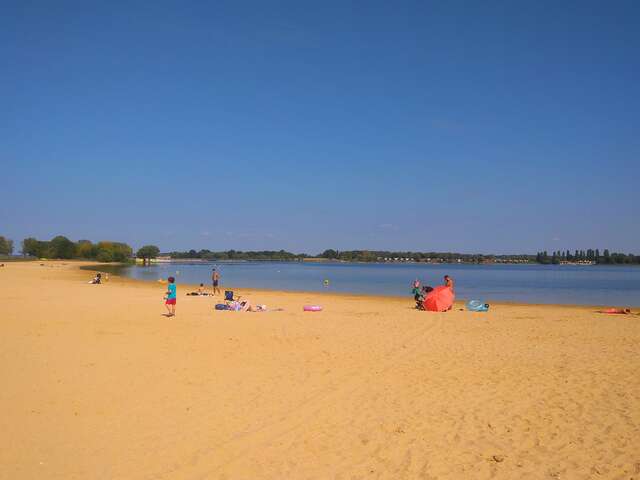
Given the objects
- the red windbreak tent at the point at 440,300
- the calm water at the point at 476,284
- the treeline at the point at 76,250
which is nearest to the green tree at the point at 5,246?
the treeline at the point at 76,250

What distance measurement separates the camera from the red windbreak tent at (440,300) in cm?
2194

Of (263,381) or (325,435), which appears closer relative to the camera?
(325,435)

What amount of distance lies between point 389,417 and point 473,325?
10.9 metres

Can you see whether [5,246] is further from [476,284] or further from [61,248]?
[476,284]

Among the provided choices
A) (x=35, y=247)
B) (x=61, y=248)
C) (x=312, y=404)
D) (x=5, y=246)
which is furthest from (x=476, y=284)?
(x=5, y=246)

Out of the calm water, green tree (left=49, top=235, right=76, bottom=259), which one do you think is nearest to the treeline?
green tree (left=49, top=235, right=76, bottom=259)

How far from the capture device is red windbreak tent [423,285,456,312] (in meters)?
21.9

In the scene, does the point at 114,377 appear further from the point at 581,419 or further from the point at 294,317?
the point at 294,317

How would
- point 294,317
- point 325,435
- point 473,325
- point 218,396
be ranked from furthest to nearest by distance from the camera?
point 294,317 → point 473,325 → point 218,396 → point 325,435

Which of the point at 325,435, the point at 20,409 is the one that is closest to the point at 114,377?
the point at 20,409

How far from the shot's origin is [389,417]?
294 inches

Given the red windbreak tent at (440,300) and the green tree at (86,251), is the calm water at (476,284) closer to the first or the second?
the red windbreak tent at (440,300)

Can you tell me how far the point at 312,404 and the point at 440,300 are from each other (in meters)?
14.7

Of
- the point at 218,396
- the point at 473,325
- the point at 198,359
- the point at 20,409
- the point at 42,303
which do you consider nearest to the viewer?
the point at 20,409
